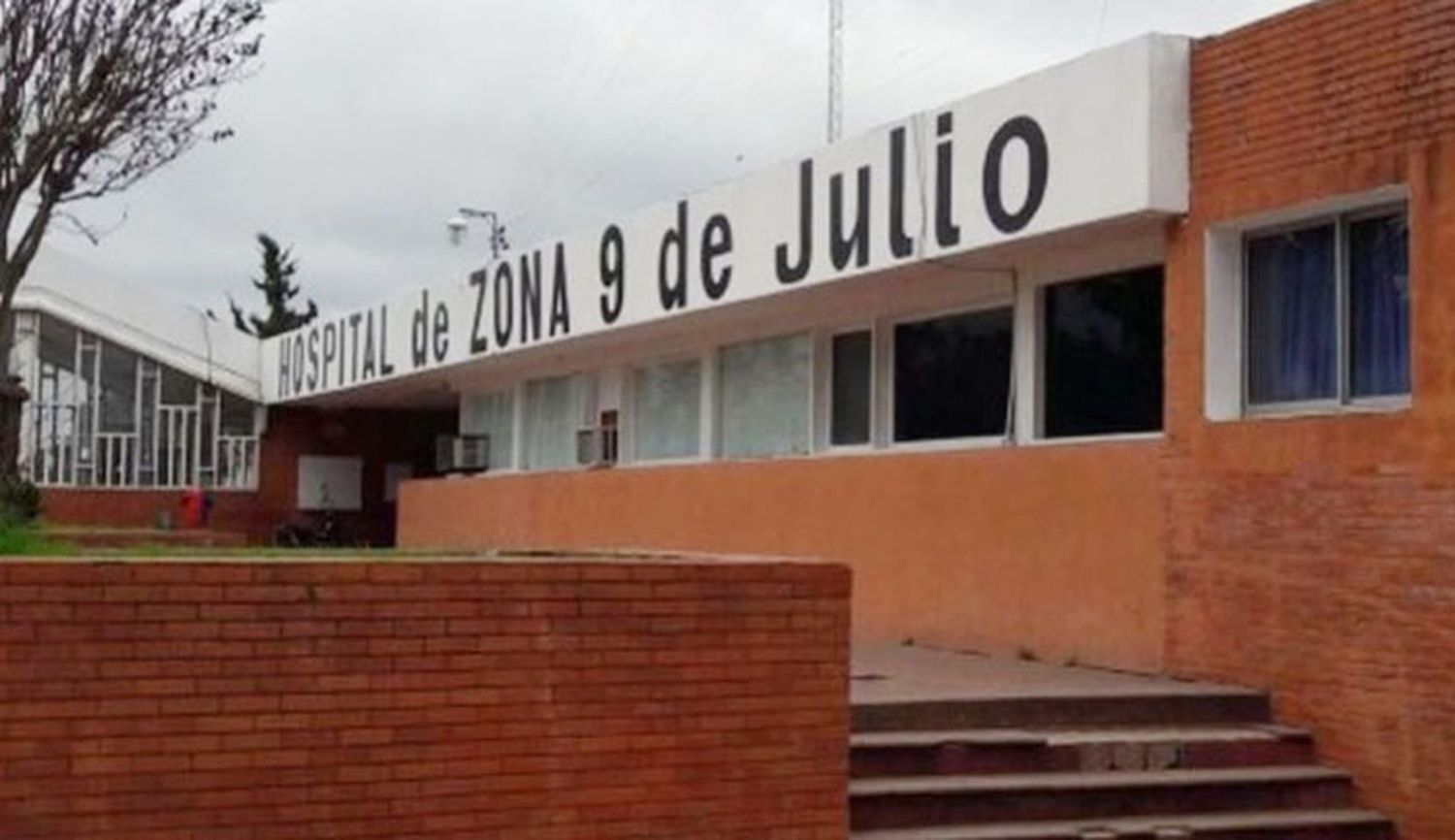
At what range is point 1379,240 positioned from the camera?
10234 mm

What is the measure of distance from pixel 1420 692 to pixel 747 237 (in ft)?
24.6

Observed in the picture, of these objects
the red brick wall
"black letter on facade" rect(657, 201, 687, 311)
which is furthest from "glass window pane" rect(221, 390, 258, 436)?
the red brick wall

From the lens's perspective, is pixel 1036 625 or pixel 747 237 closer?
pixel 1036 625

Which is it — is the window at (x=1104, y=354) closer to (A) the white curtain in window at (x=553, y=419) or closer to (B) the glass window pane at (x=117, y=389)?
(A) the white curtain in window at (x=553, y=419)

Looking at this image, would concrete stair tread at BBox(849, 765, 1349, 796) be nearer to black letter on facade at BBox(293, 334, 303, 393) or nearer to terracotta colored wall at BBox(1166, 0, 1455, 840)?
terracotta colored wall at BBox(1166, 0, 1455, 840)

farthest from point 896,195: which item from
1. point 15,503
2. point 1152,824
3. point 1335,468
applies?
point 15,503

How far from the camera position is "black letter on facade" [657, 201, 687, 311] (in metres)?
16.8

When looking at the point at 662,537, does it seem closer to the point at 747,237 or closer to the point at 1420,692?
the point at 747,237

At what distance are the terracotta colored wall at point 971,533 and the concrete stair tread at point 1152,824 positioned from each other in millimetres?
1815

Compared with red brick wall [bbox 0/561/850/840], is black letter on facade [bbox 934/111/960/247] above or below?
above

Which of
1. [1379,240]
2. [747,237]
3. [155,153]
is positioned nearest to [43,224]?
[155,153]

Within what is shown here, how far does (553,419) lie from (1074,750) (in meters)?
14.1

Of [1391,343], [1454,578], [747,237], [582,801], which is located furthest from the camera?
[747,237]

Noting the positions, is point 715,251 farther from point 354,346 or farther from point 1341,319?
point 354,346
